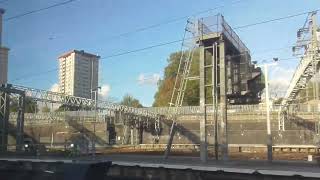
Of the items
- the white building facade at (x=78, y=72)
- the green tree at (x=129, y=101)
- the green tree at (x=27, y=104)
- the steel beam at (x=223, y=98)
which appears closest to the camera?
the steel beam at (x=223, y=98)

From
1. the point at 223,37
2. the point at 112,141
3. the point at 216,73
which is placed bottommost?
the point at 112,141

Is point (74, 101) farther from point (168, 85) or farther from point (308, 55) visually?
point (308, 55)

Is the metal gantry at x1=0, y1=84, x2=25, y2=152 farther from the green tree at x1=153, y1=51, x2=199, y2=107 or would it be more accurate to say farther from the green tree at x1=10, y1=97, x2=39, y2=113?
the green tree at x1=153, y1=51, x2=199, y2=107

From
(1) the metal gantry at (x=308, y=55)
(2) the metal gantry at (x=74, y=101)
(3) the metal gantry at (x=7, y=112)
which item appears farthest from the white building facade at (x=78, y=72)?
(1) the metal gantry at (x=308, y=55)

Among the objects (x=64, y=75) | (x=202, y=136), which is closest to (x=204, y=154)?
(x=202, y=136)

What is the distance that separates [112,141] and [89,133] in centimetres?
590

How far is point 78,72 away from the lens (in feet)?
294

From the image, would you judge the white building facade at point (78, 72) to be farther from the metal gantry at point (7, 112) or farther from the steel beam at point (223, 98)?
the steel beam at point (223, 98)

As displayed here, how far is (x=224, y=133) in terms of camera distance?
24734 millimetres

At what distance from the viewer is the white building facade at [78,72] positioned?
278ft

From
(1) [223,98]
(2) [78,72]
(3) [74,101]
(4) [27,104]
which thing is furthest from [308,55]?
(4) [27,104]

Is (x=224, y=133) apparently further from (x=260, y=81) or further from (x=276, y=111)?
(x=276, y=111)

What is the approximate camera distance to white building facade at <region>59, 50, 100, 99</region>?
84875 mm

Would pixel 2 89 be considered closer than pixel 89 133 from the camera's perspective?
Yes
